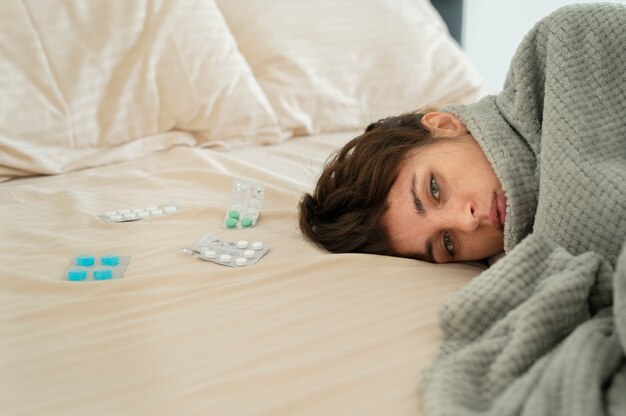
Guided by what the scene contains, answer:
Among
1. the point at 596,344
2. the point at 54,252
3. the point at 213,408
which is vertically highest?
the point at 596,344

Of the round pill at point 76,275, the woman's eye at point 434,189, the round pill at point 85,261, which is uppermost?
the woman's eye at point 434,189

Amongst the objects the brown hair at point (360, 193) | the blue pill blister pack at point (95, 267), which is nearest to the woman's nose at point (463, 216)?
the brown hair at point (360, 193)

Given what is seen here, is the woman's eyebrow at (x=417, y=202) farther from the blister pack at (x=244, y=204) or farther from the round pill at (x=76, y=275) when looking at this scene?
the round pill at (x=76, y=275)

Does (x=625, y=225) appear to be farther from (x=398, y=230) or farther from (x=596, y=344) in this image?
(x=398, y=230)

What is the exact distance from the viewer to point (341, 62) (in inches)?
72.9

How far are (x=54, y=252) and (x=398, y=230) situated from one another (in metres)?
0.57

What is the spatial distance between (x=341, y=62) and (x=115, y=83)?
59 cm

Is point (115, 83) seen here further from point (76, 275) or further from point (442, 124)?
point (442, 124)

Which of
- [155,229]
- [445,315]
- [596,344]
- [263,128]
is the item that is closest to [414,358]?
[445,315]

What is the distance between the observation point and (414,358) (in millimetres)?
833

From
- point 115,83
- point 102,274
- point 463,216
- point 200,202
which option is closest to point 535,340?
point 463,216

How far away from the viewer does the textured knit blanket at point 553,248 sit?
0.69m

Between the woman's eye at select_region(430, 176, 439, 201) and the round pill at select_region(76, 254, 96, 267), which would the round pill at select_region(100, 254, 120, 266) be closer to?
the round pill at select_region(76, 254, 96, 267)

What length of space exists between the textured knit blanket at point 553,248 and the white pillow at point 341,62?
0.63 m
